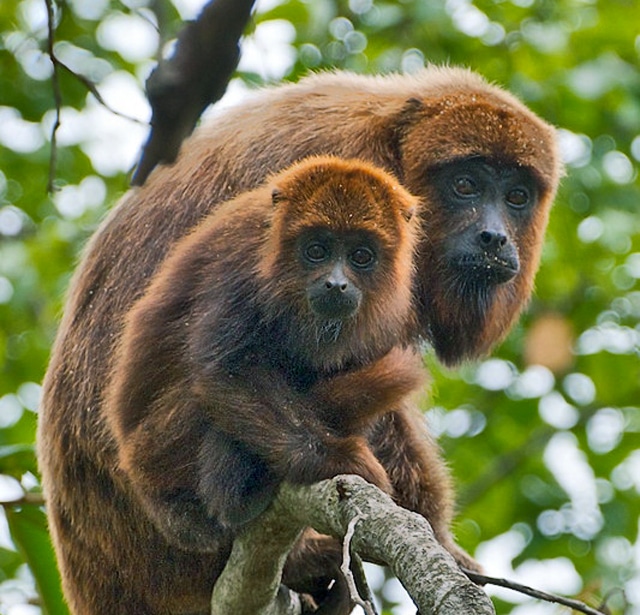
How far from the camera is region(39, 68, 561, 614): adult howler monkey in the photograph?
4781mm

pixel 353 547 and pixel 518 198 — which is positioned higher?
pixel 518 198

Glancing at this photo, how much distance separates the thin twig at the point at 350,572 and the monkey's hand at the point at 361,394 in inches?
40.9


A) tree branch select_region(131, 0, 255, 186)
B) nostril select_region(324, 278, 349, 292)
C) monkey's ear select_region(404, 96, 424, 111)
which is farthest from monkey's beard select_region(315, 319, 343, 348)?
tree branch select_region(131, 0, 255, 186)

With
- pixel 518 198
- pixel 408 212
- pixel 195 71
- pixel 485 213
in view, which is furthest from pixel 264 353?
pixel 195 71

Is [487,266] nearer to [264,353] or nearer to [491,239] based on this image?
[491,239]

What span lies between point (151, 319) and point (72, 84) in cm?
581

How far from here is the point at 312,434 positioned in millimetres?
4121

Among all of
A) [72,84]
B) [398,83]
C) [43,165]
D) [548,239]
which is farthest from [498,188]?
[43,165]

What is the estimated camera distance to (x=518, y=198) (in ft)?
18.4

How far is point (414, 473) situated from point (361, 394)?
3.04 feet

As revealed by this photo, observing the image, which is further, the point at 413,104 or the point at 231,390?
the point at 413,104

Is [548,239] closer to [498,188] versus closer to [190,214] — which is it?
[498,188]

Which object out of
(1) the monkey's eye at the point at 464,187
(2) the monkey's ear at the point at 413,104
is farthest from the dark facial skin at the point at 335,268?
(2) the monkey's ear at the point at 413,104

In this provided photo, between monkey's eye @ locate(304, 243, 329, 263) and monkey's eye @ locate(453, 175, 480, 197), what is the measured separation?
1032 millimetres
